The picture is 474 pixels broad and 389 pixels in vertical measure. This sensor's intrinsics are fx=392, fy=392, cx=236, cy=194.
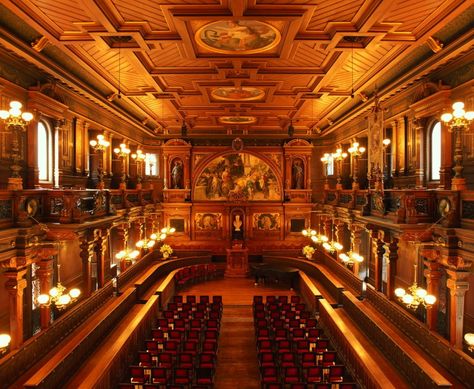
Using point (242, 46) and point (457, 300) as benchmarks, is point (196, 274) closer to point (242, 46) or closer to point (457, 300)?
point (242, 46)

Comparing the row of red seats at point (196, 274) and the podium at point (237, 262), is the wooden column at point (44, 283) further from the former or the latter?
the podium at point (237, 262)

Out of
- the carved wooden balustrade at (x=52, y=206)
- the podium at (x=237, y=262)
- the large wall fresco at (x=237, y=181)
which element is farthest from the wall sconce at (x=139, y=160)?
the podium at (x=237, y=262)

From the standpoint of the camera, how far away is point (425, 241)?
10359 mm

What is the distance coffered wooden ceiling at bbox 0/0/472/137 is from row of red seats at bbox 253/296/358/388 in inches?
337

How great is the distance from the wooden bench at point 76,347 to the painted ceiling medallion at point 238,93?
920cm

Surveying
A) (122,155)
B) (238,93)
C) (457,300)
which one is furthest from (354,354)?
(122,155)

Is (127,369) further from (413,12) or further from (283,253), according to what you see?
(283,253)

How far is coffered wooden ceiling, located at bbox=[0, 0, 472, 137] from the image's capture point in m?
8.63

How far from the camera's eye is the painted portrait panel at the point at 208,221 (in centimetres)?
2602

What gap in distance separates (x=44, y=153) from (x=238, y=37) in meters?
7.87

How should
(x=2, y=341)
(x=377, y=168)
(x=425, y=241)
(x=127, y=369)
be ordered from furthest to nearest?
(x=377, y=168)
(x=127, y=369)
(x=425, y=241)
(x=2, y=341)

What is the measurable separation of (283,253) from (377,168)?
12.8 meters

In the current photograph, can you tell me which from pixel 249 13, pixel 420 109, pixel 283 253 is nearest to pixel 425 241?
pixel 420 109

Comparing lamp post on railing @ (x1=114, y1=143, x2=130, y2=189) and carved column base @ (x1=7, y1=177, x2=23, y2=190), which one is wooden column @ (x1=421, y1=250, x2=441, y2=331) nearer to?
carved column base @ (x1=7, y1=177, x2=23, y2=190)
